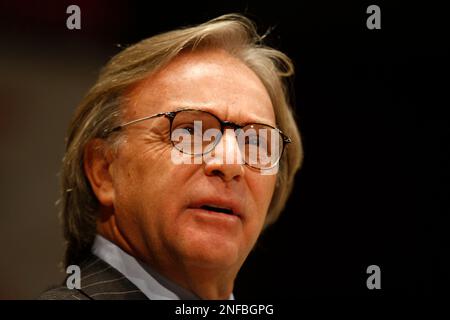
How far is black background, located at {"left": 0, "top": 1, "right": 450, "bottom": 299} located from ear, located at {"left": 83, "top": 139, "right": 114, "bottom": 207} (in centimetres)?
35

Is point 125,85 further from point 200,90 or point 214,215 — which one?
point 214,215

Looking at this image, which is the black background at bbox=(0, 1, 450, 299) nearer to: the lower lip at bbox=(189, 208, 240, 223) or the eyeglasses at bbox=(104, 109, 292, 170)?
the eyeglasses at bbox=(104, 109, 292, 170)

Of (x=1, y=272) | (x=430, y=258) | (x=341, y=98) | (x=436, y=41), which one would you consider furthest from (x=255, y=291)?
(x=436, y=41)

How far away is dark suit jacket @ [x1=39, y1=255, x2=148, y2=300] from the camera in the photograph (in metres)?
1.28

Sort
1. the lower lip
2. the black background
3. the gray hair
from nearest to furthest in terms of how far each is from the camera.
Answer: the lower lip
the gray hair
the black background

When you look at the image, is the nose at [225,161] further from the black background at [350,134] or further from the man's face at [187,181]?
the black background at [350,134]

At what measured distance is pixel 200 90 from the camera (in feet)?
4.43

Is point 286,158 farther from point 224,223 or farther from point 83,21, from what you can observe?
point 83,21

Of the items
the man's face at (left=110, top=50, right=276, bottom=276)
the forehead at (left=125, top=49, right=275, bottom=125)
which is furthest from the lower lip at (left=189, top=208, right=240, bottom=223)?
the forehead at (left=125, top=49, right=275, bottom=125)

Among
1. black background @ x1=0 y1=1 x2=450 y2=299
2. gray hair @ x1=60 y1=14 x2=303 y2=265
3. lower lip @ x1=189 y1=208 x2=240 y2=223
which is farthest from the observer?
black background @ x1=0 y1=1 x2=450 y2=299

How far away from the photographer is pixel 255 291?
1812 millimetres

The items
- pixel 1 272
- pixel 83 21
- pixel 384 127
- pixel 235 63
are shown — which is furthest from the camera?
pixel 384 127
